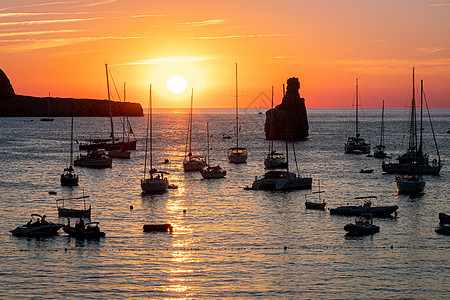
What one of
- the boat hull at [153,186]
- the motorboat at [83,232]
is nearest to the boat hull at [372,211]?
the boat hull at [153,186]

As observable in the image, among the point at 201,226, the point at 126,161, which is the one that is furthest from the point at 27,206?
the point at 126,161

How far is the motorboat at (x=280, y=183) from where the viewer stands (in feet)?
320

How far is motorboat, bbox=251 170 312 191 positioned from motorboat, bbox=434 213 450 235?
32.4 m

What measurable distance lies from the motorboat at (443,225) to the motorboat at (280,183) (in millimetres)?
32415

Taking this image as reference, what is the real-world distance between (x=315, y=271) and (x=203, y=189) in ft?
161

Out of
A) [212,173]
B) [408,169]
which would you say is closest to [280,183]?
[212,173]

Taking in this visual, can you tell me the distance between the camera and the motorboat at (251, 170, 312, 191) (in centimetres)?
9744

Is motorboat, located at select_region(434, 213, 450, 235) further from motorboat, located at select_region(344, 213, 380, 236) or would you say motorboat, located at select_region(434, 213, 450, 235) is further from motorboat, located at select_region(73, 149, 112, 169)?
motorboat, located at select_region(73, 149, 112, 169)

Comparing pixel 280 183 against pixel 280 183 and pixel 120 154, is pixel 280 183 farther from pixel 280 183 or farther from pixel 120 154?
pixel 120 154

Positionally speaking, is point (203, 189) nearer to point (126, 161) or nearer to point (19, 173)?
point (19, 173)

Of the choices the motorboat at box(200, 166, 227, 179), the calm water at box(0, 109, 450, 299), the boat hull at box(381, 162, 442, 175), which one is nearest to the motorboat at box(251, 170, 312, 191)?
the calm water at box(0, 109, 450, 299)

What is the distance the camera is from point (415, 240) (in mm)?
63031

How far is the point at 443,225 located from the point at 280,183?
3373 cm

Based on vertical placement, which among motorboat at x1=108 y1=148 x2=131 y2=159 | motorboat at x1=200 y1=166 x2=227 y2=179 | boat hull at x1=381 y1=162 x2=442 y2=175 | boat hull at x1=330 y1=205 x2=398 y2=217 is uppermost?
motorboat at x1=108 y1=148 x2=131 y2=159
